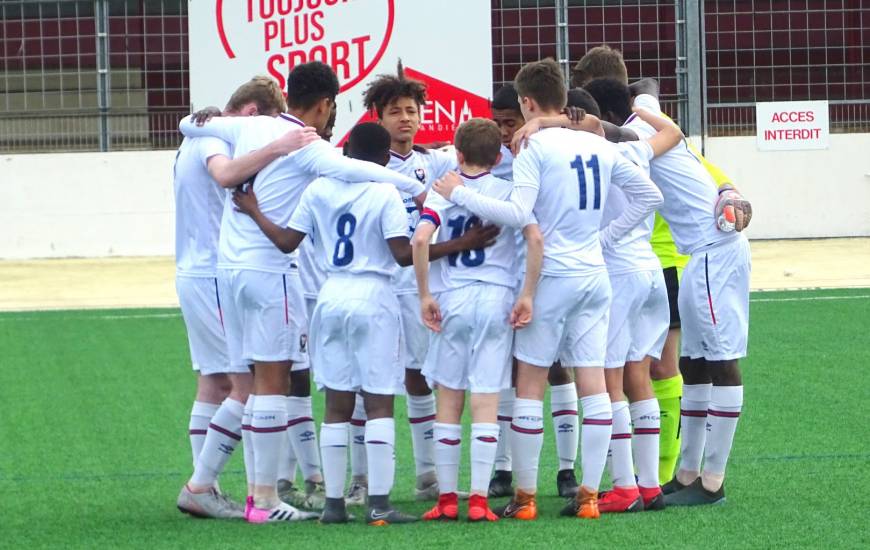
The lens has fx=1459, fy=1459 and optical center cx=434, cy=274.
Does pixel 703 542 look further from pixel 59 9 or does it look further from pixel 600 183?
pixel 59 9

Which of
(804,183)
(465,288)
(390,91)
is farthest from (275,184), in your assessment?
(804,183)

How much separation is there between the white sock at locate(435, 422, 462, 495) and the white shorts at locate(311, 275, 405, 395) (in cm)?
25

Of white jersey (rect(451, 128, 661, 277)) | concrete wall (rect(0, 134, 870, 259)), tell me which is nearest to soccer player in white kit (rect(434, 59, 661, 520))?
white jersey (rect(451, 128, 661, 277))

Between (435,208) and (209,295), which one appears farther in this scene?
(209,295)

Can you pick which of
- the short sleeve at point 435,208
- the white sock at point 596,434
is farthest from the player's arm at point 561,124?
the white sock at point 596,434

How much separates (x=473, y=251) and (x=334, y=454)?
3.33ft

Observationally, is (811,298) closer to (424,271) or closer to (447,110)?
(447,110)

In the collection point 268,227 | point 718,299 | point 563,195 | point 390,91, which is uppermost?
point 390,91

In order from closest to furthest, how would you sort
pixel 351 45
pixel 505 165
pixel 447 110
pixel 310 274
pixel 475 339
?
pixel 475 339 < pixel 505 165 < pixel 310 274 < pixel 447 110 < pixel 351 45

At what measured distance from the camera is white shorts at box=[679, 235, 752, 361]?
642 centimetres

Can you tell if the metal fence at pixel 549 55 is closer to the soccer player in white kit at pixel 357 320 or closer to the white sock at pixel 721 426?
the white sock at pixel 721 426

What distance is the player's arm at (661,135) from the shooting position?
6.51m

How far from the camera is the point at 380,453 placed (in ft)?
19.5

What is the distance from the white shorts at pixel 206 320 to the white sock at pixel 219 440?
7.9 inches
